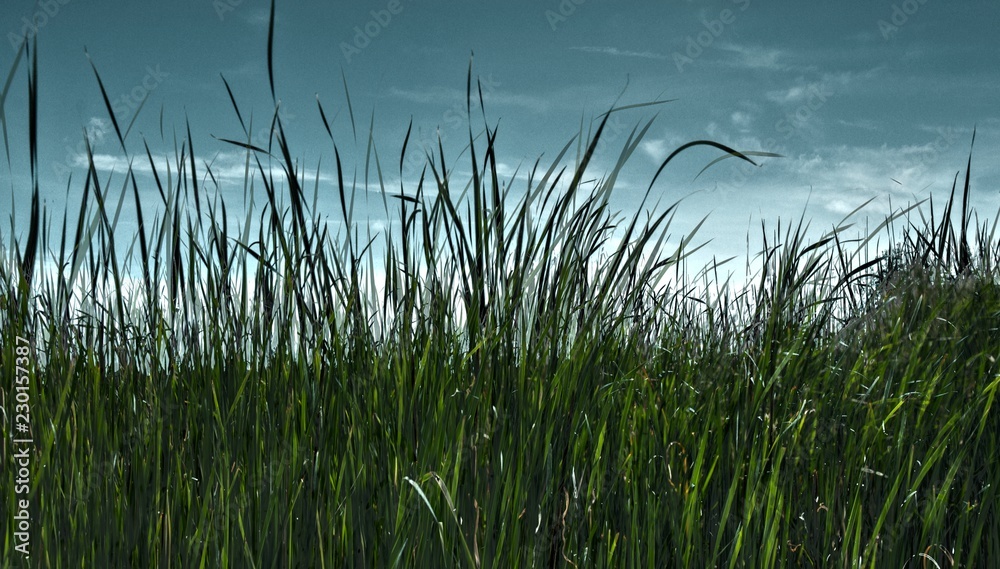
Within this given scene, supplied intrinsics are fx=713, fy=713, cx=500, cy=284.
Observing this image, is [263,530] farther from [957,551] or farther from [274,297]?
[957,551]

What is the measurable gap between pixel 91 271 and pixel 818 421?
8.26 ft

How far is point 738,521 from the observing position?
6.22 feet

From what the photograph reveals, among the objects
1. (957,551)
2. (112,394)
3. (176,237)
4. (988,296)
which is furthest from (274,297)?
(988,296)

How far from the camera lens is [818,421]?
2.27 metres

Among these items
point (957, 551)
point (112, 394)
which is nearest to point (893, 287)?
point (957, 551)

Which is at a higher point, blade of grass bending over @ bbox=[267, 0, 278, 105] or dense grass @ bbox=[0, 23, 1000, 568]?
blade of grass bending over @ bbox=[267, 0, 278, 105]

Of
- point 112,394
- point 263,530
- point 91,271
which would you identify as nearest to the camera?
point 263,530

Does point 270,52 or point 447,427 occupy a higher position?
point 270,52

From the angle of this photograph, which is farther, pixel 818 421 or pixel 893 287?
pixel 893 287

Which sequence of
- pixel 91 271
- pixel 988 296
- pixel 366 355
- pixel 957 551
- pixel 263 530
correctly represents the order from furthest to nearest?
1. pixel 988 296
2. pixel 91 271
3. pixel 366 355
4. pixel 957 551
5. pixel 263 530

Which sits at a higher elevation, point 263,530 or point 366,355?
point 366,355

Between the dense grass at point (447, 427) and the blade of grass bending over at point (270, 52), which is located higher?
the blade of grass bending over at point (270, 52)

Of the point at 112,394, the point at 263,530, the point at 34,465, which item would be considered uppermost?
the point at 112,394

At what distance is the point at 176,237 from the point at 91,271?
460mm
